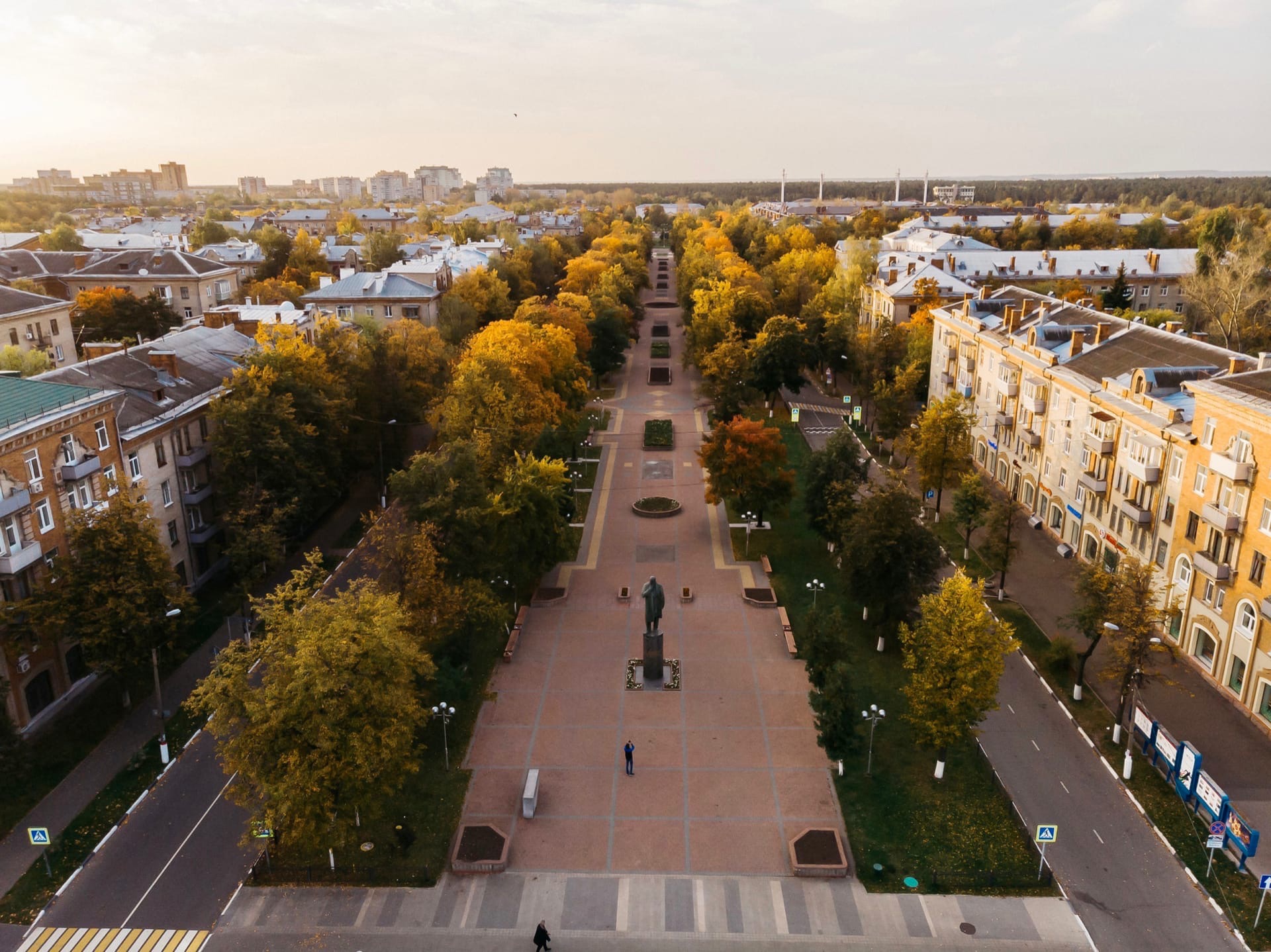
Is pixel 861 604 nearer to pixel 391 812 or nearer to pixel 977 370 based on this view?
pixel 391 812

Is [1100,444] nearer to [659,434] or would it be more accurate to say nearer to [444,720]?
[444,720]

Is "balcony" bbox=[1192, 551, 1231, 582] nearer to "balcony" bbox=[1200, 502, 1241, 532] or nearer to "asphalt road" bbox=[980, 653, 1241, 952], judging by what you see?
"balcony" bbox=[1200, 502, 1241, 532]

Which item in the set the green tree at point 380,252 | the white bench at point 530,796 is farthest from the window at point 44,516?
the green tree at point 380,252

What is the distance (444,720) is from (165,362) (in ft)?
95.6

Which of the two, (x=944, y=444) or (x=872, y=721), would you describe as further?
(x=944, y=444)

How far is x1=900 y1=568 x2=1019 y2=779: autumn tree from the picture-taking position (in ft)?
98.3

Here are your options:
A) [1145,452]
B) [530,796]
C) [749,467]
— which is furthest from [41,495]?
[1145,452]

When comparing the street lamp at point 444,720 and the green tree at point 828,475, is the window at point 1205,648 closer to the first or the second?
the green tree at point 828,475

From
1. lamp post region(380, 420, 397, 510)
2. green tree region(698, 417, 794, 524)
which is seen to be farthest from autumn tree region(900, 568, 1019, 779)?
lamp post region(380, 420, 397, 510)

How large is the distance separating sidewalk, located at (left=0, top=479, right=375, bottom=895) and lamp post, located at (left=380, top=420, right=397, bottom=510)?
17.3m

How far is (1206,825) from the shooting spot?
28.5 metres

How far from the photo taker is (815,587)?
44.2 metres

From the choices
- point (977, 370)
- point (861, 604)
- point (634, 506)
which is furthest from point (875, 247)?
point (861, 604)

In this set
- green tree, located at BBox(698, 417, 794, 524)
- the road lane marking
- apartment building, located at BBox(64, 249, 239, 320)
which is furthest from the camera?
apartment building, located at BBox(64, 249, 239, 320)
